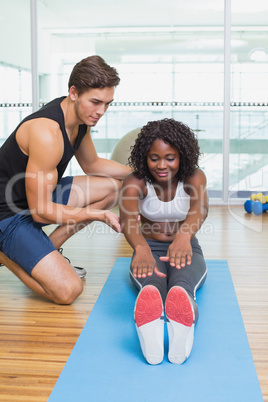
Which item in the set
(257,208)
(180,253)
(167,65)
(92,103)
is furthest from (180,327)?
(167,65)

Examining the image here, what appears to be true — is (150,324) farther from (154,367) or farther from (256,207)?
(256,207)

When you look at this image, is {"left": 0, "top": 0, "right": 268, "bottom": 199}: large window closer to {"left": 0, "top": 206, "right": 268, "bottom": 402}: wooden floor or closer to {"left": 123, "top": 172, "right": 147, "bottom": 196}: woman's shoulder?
{"left": 0, "top": 206, "right": 268, "bottom": 402}: wooden floor

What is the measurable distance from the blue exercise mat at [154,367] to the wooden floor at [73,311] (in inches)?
1.6

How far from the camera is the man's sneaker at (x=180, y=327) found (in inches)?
55.2

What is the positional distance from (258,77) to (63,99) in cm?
287

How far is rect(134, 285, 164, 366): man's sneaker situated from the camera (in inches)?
55.0

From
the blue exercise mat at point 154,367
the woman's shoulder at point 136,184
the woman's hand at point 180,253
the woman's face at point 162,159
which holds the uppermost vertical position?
the woman's face at point 162,159

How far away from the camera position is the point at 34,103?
4.69 metres

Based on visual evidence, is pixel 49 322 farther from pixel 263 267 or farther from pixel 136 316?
pixel 263 267

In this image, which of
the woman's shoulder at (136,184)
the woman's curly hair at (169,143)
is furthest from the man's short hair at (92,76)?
the woman's shoulder at (136,184)

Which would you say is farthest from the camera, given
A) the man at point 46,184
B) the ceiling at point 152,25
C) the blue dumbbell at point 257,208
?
the ceiling at point 152,25

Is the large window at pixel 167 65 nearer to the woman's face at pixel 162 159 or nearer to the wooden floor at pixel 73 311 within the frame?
the wooden floor at pixel 73 311

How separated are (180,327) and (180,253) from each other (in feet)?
1.09

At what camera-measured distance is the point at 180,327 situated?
1408 mm
